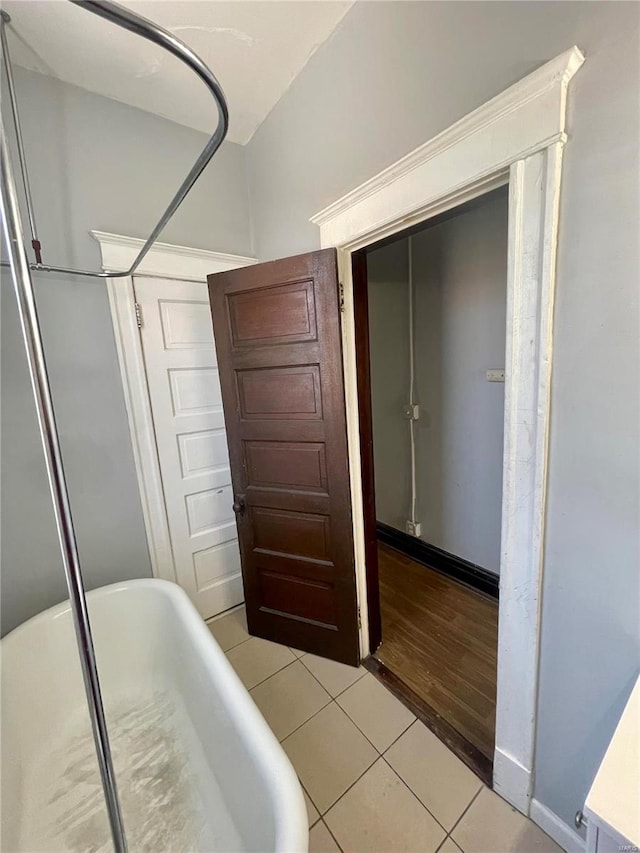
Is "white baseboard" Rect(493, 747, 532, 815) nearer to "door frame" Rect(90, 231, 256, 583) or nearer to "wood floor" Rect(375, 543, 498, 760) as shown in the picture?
"wood floor" Rect(375, 543, 498, 760)

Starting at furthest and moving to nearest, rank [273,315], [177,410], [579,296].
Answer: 1. [177,410]
2. [273,315]
3. [579,296]

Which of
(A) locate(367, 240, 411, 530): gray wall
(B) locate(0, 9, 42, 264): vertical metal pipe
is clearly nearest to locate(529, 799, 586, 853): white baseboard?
(A) locate(367, 240, 411, 530): gray wall

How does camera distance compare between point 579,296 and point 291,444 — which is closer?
point 579,296

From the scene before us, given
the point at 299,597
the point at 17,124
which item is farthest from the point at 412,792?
the point at 17,124

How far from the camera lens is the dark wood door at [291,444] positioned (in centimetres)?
151

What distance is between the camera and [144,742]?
4.42 ft

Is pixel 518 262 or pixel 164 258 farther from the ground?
pixel 164 258

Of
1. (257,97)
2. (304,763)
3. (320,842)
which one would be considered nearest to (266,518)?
(304,763)

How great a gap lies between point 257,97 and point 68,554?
203 centimetres

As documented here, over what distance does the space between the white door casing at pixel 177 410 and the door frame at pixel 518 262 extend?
41.0 inches

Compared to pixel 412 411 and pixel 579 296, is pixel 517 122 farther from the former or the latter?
pixel 412 411

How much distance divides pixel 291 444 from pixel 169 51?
130 cm

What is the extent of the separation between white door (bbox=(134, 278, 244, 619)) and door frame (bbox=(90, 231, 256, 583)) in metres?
0.04

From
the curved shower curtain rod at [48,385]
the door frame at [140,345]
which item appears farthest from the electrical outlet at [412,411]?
the curved shower curtain rod at [48,385]
